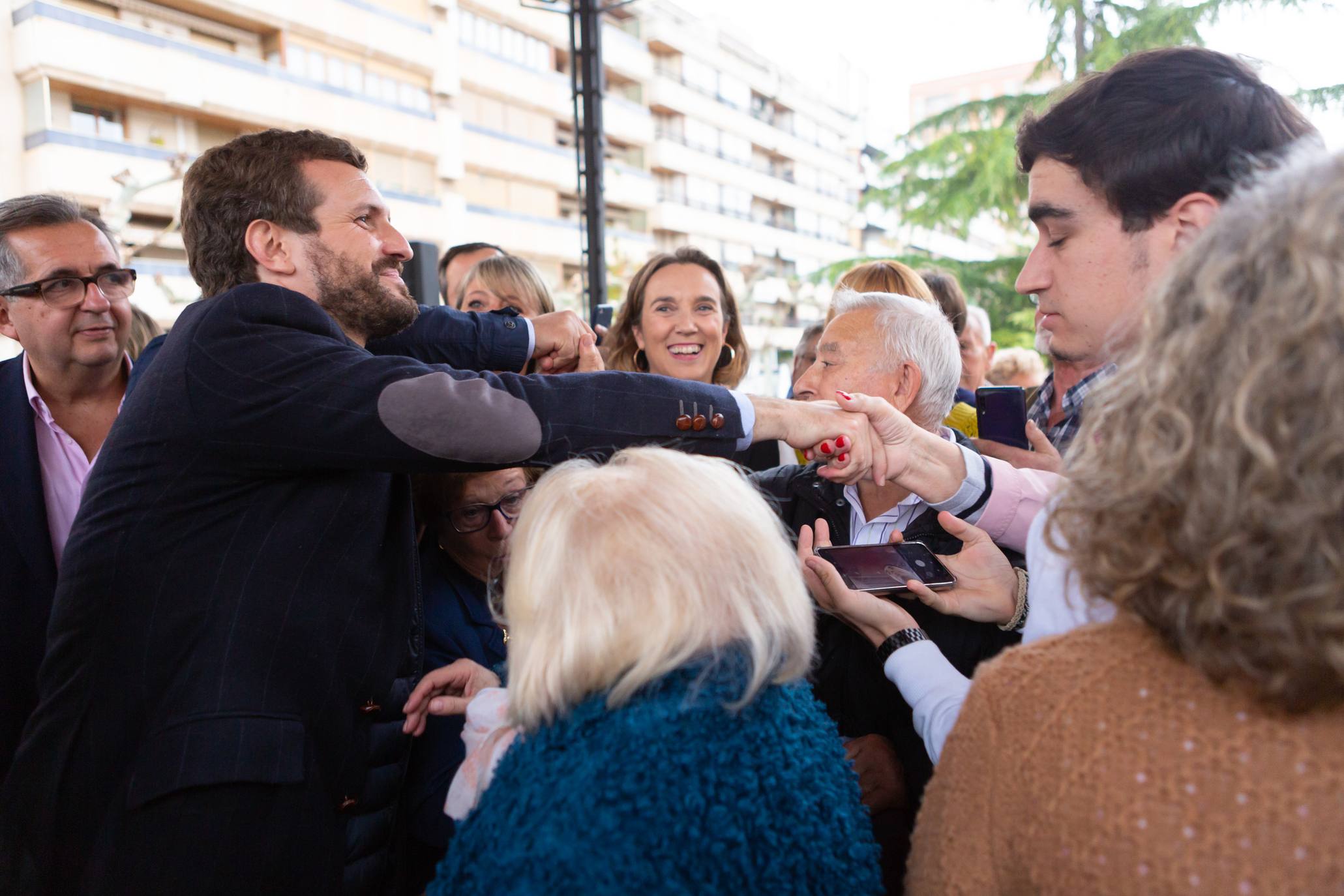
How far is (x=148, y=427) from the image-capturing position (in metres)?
1.62

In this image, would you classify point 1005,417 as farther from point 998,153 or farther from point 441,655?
point 998,153

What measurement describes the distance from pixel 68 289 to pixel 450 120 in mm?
22478

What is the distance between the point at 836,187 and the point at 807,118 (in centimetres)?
432

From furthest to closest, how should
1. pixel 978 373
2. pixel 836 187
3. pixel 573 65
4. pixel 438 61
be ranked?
pixel 836 187 < pixel 438 61 < pixel 573 65 < pixel 978 373

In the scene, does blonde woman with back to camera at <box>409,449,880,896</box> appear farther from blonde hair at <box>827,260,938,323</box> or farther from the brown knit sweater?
blonde hair at <box>827,260,938,323</box>

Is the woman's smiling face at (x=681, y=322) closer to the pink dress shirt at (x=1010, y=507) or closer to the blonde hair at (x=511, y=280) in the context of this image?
the blonde hair at (x=511, y=280)

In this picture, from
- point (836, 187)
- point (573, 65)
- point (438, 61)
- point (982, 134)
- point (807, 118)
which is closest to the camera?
point (573, 65)

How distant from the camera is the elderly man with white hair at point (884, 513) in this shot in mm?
1782

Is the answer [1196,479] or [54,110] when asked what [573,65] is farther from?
[54,110]

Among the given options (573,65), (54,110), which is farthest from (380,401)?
(54,110)

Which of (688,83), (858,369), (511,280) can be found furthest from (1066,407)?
(688,83)

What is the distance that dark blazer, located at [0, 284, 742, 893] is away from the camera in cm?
152

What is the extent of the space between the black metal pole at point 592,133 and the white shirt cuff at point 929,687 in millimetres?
5269

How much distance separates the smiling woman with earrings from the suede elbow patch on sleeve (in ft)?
7.58
